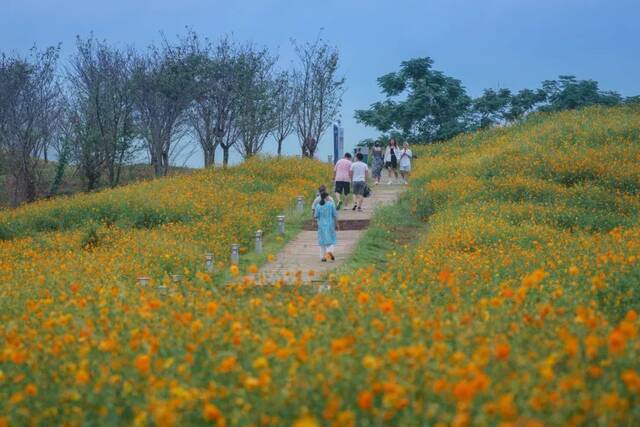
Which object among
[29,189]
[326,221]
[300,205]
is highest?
[29,189]

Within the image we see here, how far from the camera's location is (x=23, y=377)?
749 cm

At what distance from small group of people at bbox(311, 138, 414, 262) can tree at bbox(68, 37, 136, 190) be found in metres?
11.6

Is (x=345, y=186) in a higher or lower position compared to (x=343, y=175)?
lower

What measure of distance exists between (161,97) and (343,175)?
16.7 m

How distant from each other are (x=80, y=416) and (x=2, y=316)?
3888mm

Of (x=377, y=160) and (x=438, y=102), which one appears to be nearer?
(x=377, y=160)

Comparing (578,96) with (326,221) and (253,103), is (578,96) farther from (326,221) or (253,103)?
(326,221)

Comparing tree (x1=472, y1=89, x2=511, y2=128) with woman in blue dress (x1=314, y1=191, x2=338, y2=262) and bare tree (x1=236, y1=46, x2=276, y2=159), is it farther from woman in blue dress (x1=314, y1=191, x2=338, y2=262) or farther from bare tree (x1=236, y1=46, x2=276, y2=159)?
woman in blue dress (x1=314, y1=191, x2=338, y2=262)

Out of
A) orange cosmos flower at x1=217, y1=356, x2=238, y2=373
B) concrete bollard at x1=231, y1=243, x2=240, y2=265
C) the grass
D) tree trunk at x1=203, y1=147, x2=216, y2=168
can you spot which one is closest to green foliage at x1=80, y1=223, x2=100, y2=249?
concrete bollard at x1=231, y1=243, x2=240, y2=265

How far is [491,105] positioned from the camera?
160 feet

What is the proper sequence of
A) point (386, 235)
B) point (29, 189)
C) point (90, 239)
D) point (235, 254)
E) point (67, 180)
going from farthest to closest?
point (67, 180) < point (29, 189) < point (386, 235) < point (90, 239) < point (235, 254)

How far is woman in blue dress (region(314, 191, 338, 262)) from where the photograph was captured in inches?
675

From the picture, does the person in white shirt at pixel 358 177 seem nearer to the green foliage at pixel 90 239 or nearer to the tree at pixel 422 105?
the green foliage at pixel 90 239

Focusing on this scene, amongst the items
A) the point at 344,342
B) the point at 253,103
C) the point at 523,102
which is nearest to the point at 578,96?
the point at 523,102
